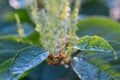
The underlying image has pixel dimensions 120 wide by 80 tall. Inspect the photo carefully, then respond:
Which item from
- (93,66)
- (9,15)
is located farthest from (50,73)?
(9,15)

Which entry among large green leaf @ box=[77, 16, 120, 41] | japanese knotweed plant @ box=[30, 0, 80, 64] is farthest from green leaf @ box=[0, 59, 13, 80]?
large green leaf @ box=[77, 16, 120, 41]

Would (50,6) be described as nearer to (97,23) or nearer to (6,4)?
(97,23)

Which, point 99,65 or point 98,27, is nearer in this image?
point 99,65

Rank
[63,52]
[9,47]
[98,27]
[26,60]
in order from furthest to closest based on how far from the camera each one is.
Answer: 1. [98,27]
2. [9,47]
3. [63,52]
4. [26,60]

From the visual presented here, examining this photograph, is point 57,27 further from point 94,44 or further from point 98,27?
point 98,27

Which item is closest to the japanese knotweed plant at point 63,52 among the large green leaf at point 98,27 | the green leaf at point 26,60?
the green leaf at point 26,60

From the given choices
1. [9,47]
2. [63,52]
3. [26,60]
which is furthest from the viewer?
Result: [9,47]

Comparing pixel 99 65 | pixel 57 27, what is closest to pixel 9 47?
pixel 57 27
